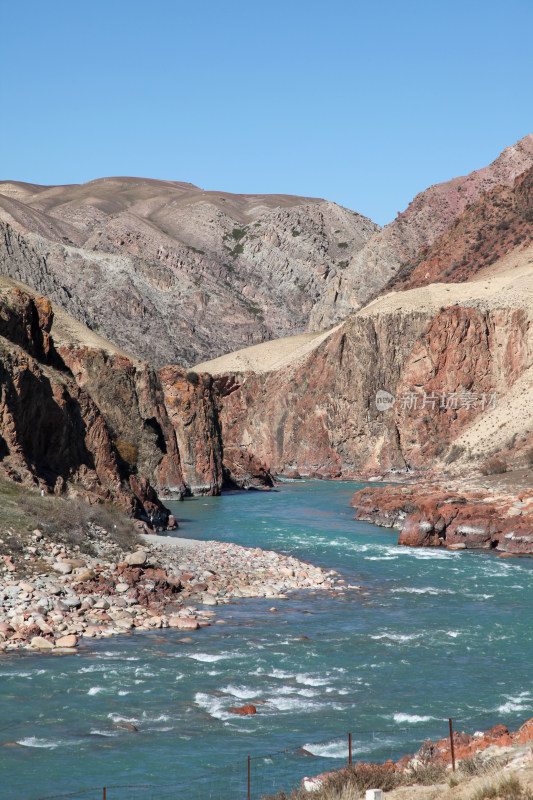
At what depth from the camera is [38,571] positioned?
27.0 m

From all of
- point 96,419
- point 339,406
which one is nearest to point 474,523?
point 96,419

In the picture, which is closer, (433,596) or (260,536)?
(433,596)

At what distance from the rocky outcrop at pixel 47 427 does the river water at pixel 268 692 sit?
12.8 m

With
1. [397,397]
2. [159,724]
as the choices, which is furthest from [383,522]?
[397,397]

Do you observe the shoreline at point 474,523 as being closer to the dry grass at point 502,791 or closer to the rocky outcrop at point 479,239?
the dry grass at point 502,791

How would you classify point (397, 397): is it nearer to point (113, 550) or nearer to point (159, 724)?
point (113, 550)

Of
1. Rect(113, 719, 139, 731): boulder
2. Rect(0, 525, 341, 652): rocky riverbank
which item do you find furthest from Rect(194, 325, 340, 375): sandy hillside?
Rect(113, 719, 139, 731): boulder

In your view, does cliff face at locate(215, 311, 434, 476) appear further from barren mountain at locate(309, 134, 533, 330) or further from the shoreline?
barren mountain at locate(309, 134, 533, 330)

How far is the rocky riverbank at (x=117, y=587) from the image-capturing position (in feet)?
77.1

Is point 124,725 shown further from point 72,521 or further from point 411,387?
point 411,387

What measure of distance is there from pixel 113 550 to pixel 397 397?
67.6m

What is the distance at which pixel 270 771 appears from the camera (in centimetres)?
1549

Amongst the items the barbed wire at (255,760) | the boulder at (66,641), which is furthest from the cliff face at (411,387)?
the barbed wire at (255,760)

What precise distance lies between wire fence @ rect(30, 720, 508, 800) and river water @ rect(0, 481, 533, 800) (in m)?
0.05
